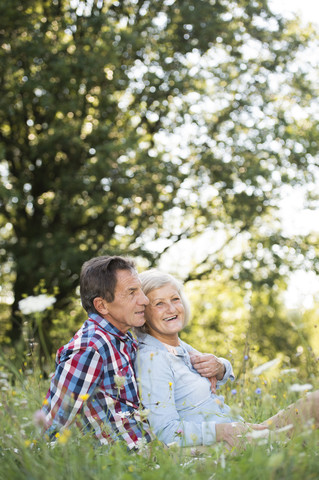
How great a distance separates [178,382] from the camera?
3.19 m

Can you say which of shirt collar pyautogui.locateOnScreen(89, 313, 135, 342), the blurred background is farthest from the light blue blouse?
the blurred background

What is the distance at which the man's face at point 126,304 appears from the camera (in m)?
3.14

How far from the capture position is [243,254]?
11352 millimetres

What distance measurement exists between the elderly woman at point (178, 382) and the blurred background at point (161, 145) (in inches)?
260

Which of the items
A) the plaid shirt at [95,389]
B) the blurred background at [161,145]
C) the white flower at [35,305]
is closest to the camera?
the plaid shirt at [95,389]

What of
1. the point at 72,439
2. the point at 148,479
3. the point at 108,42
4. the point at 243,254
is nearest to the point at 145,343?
the point at 72,439

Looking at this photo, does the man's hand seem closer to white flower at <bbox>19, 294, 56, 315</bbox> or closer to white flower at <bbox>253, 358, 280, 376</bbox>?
white flower at <bbox>19, 294, 56, 315</bbox>

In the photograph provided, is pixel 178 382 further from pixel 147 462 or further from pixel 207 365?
pixel 147 462

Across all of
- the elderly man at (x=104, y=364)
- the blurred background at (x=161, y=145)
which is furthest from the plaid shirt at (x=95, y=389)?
the blurred background at (x=161, y=145)

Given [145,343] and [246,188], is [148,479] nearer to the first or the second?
[145,343]

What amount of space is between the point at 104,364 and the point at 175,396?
50cm

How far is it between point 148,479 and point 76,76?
883 cm

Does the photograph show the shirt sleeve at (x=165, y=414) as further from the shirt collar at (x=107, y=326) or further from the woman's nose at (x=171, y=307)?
the woman's nose at (x=171, y=307)

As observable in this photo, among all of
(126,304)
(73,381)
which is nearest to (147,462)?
(73,381)
